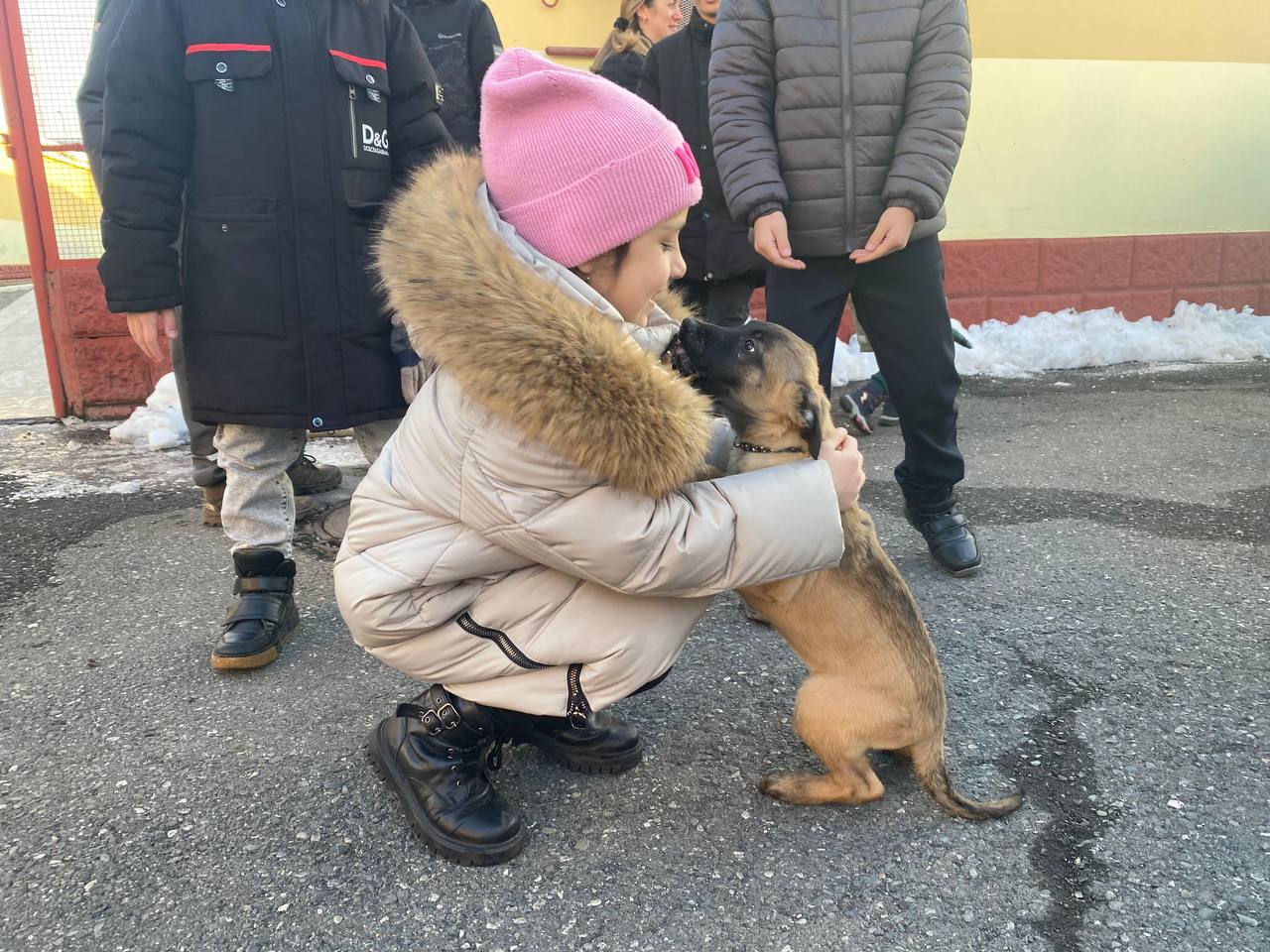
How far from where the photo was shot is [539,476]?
1.95m

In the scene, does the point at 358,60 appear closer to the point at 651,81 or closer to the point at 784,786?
the point at 651,81

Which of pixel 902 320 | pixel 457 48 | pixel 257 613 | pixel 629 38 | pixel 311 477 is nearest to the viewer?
pixel 257 613

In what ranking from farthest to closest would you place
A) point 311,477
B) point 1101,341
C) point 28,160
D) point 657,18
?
point 1101,341 → point 28,160 → point 657,18 → point 311,477

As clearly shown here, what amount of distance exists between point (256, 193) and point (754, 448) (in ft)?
5.21

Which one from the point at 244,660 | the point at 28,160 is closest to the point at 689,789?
the point at 244,660

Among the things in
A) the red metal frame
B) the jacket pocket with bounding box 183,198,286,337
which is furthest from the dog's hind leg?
the red metal frame

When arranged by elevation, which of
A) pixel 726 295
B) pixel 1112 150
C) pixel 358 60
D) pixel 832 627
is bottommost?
pixel 832 627

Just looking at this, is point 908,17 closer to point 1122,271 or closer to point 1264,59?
point 1122,271

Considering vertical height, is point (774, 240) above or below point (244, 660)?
above

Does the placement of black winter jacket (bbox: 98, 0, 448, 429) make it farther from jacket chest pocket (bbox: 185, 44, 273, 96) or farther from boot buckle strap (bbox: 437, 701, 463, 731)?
boot buckle strap (bbox: 437, 701, 463, 731)

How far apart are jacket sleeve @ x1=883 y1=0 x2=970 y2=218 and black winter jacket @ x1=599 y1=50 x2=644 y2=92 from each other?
6.23 feet

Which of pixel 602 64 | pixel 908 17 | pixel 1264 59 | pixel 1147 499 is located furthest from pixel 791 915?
pixel 1264 59

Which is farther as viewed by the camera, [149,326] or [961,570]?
[961,570]

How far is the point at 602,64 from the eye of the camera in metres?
5.00
